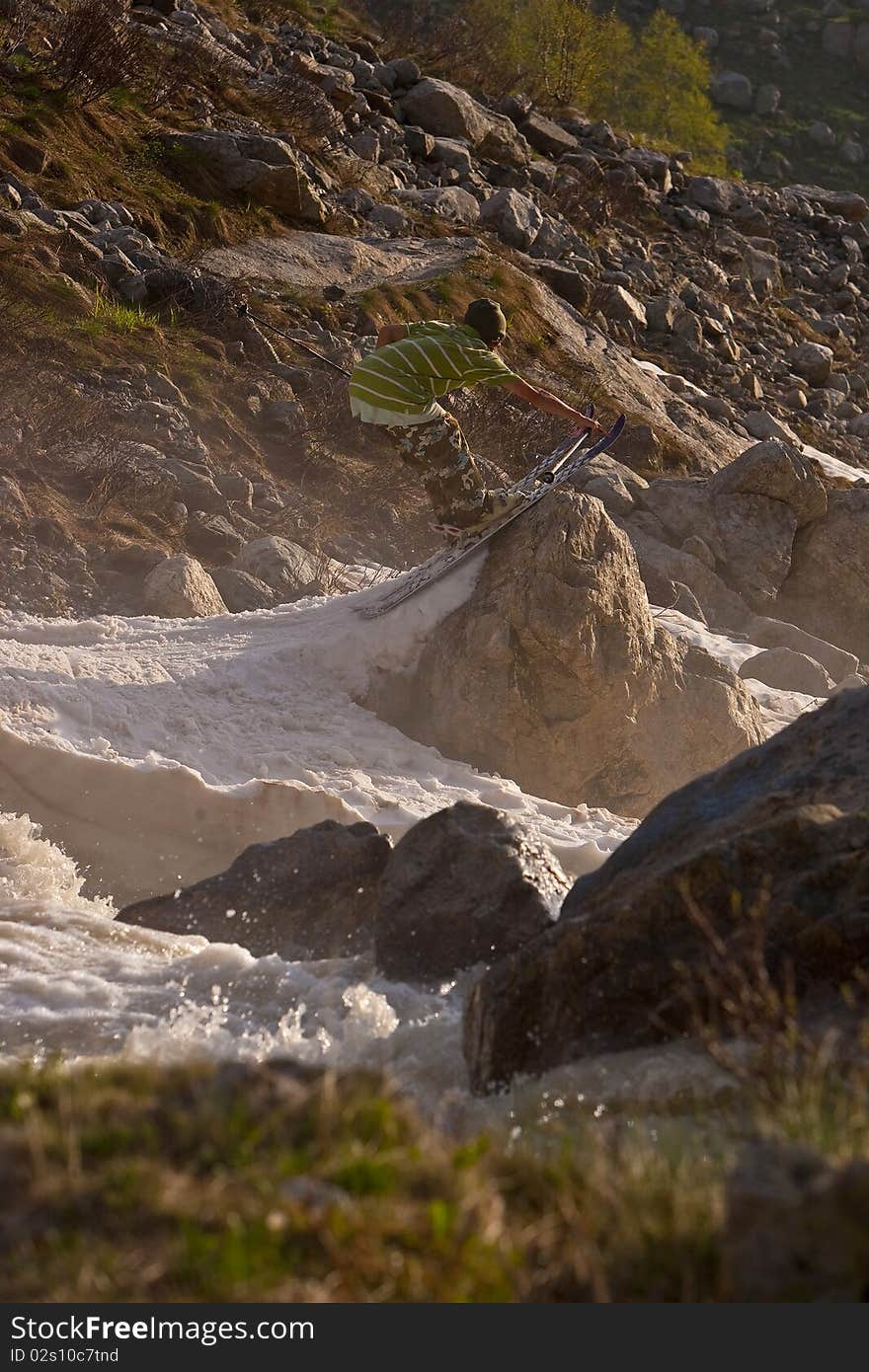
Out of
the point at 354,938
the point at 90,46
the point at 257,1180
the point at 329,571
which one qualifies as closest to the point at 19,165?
the point at 90,46

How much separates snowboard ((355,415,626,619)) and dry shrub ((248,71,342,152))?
12192 millimetres

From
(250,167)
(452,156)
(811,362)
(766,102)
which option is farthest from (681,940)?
(766,102)

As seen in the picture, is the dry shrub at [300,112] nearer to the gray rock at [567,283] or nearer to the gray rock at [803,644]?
the gray rock at [567,283]

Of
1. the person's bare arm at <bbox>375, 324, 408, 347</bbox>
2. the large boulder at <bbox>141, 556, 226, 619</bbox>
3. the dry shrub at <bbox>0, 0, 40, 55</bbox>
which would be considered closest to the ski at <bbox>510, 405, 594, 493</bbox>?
the person's bare arm at <bbox>375, 324, 408, 347</bbox>

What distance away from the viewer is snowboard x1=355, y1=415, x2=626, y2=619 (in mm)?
7859

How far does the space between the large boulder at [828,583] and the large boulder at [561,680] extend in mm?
4956

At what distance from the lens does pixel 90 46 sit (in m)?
15.4

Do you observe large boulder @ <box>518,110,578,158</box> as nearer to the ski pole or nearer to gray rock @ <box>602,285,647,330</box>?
gray rock @ <box>602,285,647,330</box>

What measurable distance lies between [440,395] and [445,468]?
41 centimetres

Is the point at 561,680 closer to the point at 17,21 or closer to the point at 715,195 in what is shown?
the point at 17,21

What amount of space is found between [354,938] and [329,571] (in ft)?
19.1

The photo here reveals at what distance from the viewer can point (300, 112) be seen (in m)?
19.2

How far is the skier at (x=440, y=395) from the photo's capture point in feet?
24.8

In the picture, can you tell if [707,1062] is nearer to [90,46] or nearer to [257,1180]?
[257,1180]
